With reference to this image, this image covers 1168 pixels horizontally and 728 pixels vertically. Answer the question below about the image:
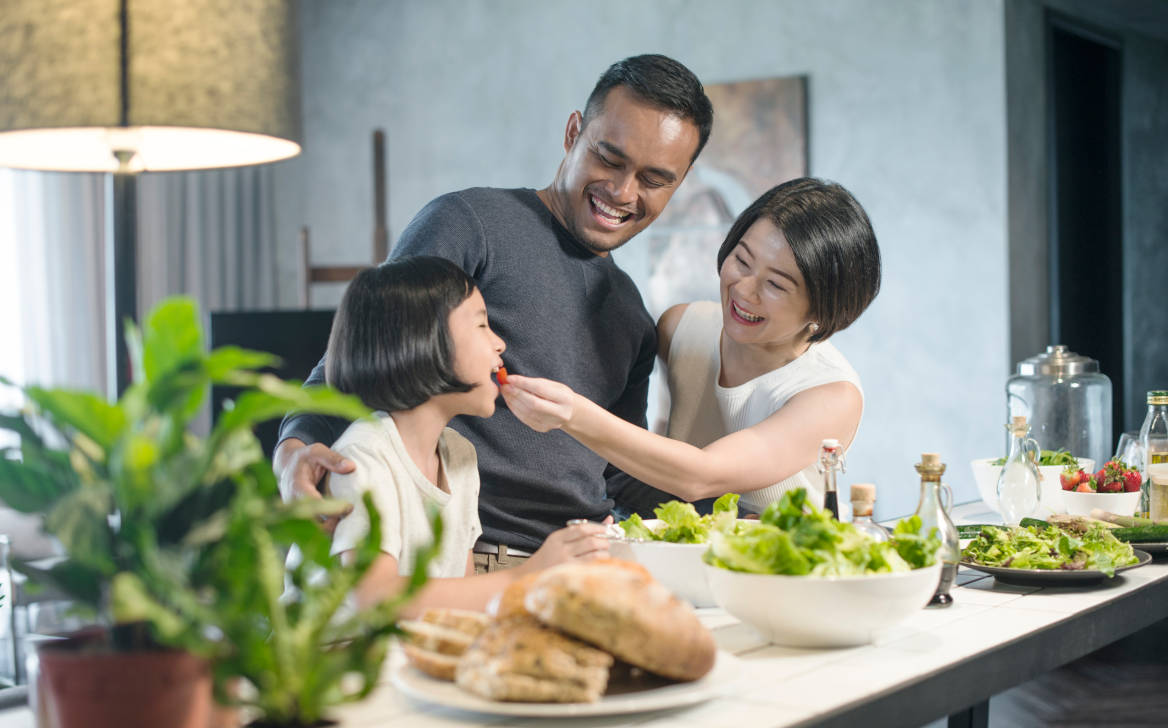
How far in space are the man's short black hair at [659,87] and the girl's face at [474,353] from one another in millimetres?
540

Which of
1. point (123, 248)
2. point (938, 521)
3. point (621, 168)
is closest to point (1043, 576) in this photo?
point (938, 521)

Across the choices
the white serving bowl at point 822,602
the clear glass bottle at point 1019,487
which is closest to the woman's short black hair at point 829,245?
the clear glass bottle at point 1019,487

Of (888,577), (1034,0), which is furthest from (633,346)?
(1034,0)

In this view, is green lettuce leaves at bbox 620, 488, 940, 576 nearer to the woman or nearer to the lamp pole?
the woman

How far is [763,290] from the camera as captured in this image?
191cm

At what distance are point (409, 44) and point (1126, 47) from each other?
3476mm

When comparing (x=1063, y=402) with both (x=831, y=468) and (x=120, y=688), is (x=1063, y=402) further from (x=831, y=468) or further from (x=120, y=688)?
(x=120, y=688)

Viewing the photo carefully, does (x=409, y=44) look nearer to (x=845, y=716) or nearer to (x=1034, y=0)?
(x=1034, y=0)

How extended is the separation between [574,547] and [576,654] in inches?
16.1

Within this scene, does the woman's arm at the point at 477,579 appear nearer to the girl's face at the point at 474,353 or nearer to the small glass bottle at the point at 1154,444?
the girl's face at the point at 474,353

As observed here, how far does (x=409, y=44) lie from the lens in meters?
5.81

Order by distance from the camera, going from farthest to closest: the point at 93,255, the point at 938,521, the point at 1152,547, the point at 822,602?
the point at 93,255 < the point at 1152,547 < the point at 938,521 < the point at 822,602

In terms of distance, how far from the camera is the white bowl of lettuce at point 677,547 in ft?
4.41

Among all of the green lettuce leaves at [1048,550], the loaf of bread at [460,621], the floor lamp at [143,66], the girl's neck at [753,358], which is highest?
the floor lamp at [143,66]
